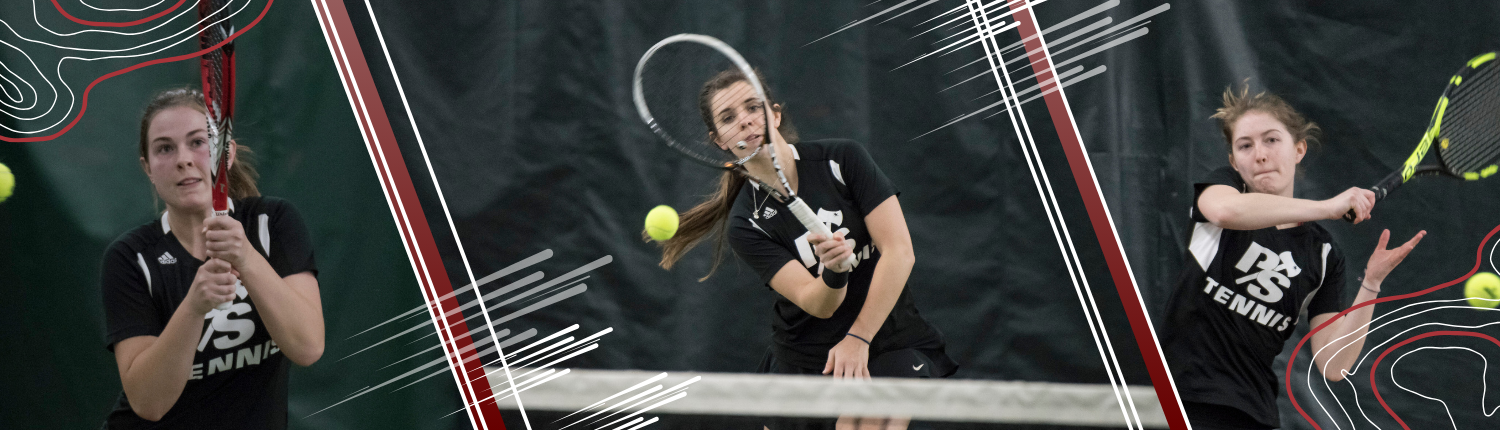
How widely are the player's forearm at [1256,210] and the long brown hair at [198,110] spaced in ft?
6.03

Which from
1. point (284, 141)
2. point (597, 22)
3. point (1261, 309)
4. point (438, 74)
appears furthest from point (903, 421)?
point (284, 141)

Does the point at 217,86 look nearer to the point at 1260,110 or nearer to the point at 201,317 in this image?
the point at 201,317

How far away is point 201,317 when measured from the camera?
1.77 m

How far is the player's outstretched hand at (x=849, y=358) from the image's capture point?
1.96 m

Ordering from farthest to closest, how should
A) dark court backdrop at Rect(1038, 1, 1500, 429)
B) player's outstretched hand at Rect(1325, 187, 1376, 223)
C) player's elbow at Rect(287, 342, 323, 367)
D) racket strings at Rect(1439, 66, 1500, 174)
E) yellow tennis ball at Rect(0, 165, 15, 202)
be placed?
1. dark court backdrop at Rect(1038, 1, 1500, 429)
2. yellow tennis ball at Rect(0, 165, 15, 202)
3. racket strings at Rect(1439, 66, 1500, 174)
4. player's elbow at Rect(287, 342, 323, 367)
5. player's outstretched hand at Rect(1325, 187, 1376, 223)

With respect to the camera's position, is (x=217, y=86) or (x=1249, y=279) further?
(x=1249, y=279)

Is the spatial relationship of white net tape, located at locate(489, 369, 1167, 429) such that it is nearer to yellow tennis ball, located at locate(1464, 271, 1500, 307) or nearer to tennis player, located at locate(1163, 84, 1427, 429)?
tennis player, located at locate(1163, 84, 1427, 429)

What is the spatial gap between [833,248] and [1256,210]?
2.65 ft

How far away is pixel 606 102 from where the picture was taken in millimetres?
2260

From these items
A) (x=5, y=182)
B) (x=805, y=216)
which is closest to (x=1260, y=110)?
(x=805, y=216)

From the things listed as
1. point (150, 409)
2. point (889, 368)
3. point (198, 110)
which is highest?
point (198, 110)

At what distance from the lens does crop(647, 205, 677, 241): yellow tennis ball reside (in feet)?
6.75

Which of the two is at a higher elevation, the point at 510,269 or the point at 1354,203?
the point at 510,269

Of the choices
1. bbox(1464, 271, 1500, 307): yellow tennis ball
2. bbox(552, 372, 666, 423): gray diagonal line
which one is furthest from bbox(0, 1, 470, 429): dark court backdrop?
bbox(1464, 271, 1500, 307): yellow tennis ball
